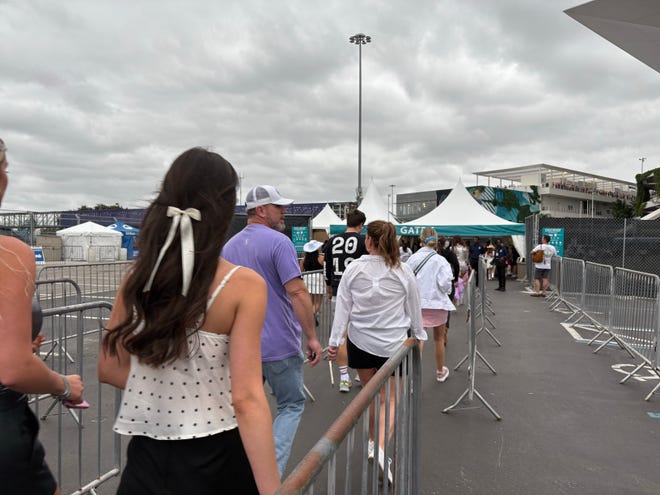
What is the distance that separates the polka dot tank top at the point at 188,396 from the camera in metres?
1.44

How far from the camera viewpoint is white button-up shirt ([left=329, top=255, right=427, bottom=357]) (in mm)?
3852

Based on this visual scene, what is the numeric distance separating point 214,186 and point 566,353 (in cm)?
729

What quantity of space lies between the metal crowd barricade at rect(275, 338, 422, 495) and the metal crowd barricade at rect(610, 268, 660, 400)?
4.09 meters

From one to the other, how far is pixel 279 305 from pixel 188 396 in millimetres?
1725

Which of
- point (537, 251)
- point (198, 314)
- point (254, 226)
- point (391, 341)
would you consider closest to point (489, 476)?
point (391, 341)

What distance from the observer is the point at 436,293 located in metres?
5.70

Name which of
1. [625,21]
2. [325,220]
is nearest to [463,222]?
[325,220]

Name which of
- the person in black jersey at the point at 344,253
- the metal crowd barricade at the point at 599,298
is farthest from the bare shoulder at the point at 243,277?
the metal crowd barricade at the point at 599,298

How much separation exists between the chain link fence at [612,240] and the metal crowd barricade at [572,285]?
4.50 meters

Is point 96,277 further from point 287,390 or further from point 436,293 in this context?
point 287,390

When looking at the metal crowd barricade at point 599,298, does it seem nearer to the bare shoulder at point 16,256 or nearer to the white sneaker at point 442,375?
the white sneaker at point 442,375

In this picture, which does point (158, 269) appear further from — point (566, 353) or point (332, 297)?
point (566, 353)

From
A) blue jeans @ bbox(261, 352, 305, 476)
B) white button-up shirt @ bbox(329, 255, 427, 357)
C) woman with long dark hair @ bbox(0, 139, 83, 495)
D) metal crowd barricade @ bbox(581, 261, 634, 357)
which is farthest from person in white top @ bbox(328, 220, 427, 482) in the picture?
metal crowd barricade @ bbox(581, 261, 634, 357)

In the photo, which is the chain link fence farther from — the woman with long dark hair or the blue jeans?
the woman with long dark hair
